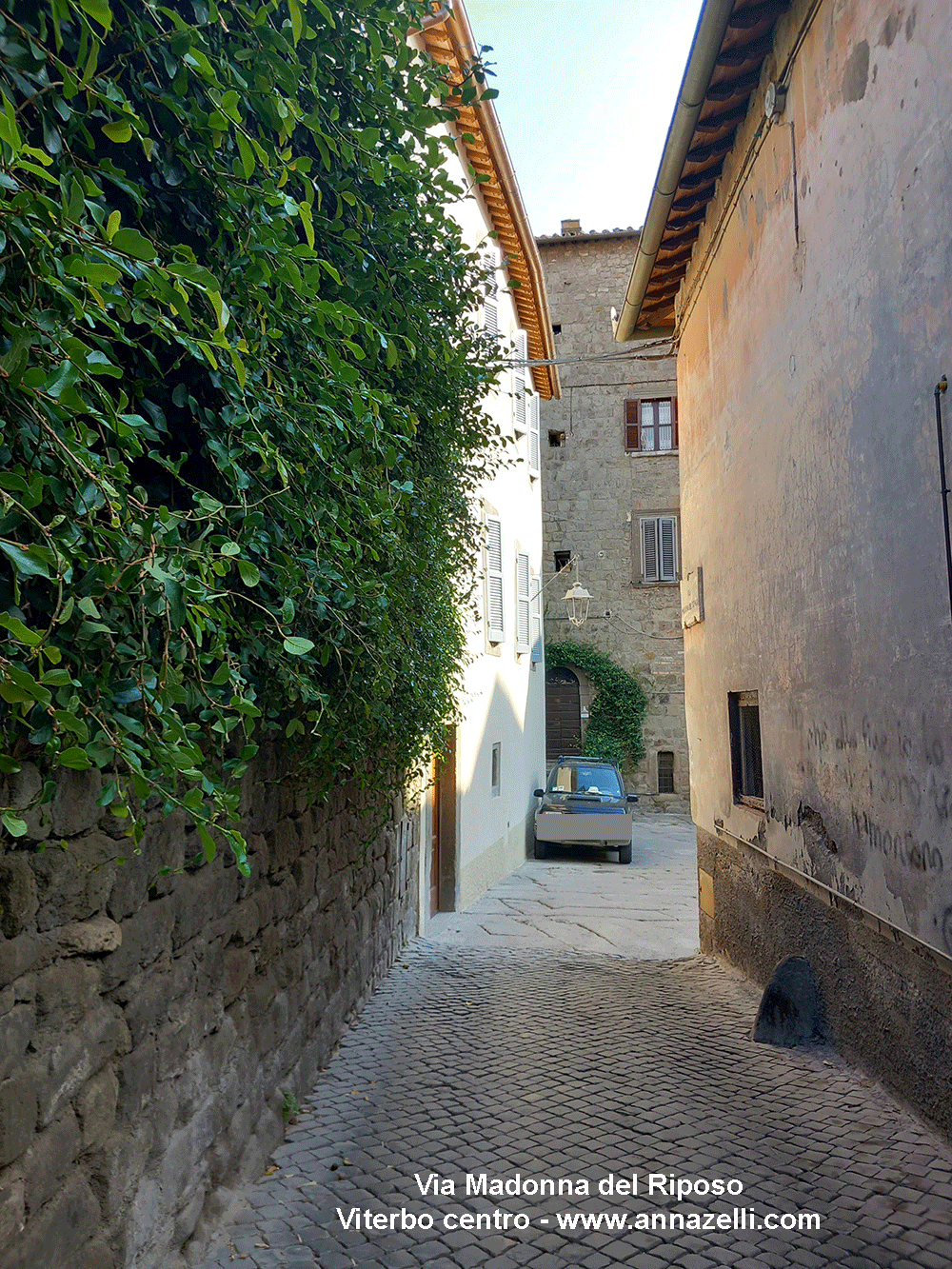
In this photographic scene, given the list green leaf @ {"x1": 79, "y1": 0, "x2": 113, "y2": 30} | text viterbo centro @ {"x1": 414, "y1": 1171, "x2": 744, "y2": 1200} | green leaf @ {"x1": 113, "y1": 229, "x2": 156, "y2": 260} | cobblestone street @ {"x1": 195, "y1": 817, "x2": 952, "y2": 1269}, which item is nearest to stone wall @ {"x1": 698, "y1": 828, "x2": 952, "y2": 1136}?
cobblestone street @ {"x1": 195, "y1": 817, "x2": 952, "y2": 1269}

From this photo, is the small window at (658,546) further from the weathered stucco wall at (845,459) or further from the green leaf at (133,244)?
the green leaf at (133,244)

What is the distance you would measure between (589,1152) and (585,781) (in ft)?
38.0

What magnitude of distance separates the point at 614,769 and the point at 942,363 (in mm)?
12735

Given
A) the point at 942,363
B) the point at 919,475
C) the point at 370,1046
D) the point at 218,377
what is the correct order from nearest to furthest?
the point at 218,377 < the point at 942,363 < the point at 919,475 < the point at 370,1046

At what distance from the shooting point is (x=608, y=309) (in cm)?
2128

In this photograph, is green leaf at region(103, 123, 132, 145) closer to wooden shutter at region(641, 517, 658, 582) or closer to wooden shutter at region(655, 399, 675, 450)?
wooden shutter at region(641, 517, 658, 582)

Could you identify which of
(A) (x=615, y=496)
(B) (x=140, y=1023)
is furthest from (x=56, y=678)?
(A) (x=615, y=496)

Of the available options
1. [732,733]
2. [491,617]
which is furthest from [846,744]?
[491,617]

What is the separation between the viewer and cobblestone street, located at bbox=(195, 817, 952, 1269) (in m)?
3.18

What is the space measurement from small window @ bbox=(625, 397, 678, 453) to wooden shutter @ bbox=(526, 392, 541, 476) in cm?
564

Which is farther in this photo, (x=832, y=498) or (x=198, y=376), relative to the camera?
(x=832, y=498)

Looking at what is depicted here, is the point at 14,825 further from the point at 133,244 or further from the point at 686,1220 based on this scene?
the point at 686,1220

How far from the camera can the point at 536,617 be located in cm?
1611

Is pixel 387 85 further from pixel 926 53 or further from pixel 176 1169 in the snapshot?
pixel 176 1169
